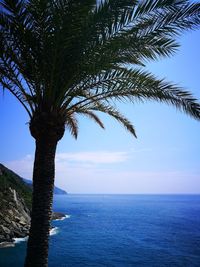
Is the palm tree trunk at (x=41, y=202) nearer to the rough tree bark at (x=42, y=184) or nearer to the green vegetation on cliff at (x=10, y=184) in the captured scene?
the rough tree bark at (x=42, y=184)

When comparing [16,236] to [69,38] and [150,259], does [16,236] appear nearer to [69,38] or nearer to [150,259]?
[150,259]

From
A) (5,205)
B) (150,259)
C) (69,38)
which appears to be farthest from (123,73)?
(5,205)

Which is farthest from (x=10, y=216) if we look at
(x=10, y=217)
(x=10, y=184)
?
(x=10, y=184)

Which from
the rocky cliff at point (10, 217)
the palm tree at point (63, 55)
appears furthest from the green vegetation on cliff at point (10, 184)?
the palm tree at point (63, 55)

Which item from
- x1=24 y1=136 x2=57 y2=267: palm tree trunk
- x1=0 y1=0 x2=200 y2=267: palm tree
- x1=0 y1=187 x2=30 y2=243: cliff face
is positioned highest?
x1=0 y1=0 x2=200 y2=267: palm tree

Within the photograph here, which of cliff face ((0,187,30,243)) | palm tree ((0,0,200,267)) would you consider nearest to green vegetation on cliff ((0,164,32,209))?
cliff face ((0,187,30,243))

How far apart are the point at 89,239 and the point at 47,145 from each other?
49.8 meters

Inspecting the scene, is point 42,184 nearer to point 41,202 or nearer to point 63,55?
point 41,202

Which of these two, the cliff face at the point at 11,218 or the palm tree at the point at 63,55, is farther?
the cliff face at the point at 11,218

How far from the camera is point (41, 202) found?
7543mm

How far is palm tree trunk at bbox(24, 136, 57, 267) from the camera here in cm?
729

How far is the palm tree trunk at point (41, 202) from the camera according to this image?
7.29m

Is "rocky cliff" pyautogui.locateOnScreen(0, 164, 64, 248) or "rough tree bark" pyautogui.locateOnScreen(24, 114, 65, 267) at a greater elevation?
"rough tree bark" pyautogui.locateOnScreen(24, 114, 65, 267)

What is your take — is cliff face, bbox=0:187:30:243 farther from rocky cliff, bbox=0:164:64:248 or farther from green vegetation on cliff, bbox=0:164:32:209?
green vegetation on cliff, bbox=0:164:32:209
